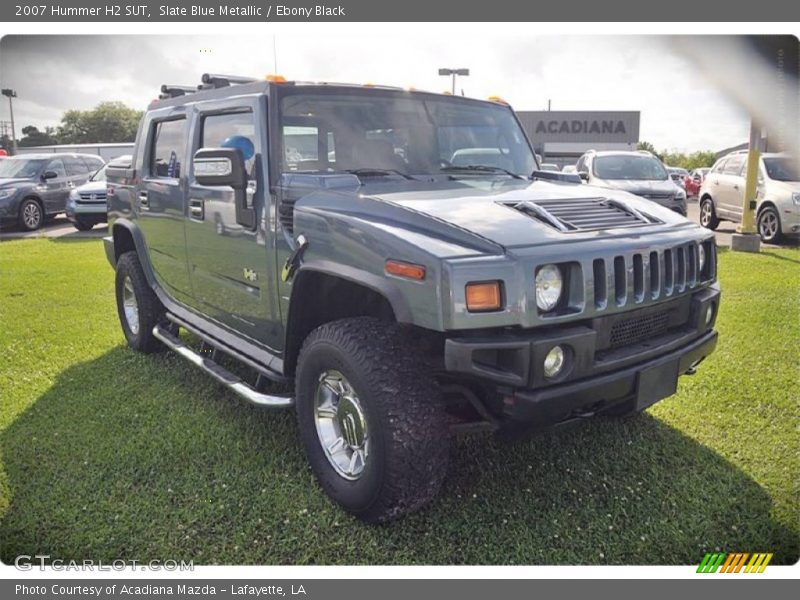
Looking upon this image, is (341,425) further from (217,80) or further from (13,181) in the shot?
(13,181)

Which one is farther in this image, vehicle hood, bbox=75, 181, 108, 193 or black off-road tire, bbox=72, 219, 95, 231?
black off-road tire, bbox=72, 219, 95, 231

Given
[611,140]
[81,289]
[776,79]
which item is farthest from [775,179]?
[611,140]

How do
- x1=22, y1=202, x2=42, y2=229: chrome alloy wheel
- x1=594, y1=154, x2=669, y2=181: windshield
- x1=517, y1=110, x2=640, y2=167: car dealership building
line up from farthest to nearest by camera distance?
x1=517, y1=110, x2=640, y2=167: car dealership building
x1=22, y1=202, x2=42, y2=229: chrome alloy wheel
x1=594, y1=154, x2=669, y2=181: windshield

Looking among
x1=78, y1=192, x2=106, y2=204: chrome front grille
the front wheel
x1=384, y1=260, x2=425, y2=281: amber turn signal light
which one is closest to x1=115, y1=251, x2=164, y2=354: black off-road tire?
x1=384, y1=260, x2=425, y2=281: amber turn signal light

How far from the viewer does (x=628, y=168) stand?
12.0 m

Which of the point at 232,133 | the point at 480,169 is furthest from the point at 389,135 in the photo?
the point at 232,133

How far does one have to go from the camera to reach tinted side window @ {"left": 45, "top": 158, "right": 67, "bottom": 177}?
15.3m

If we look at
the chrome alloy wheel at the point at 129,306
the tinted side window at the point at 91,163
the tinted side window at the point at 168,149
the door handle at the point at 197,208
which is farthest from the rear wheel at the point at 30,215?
the door handle at the point at 197,208

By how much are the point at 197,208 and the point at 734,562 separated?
346 centimetres

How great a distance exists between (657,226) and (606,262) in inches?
24.6

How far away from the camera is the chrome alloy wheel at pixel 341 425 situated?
2.94 metres

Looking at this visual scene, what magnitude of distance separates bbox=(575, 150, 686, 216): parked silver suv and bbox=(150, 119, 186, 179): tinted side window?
26.5ft

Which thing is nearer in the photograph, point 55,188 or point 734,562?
point 734,562
